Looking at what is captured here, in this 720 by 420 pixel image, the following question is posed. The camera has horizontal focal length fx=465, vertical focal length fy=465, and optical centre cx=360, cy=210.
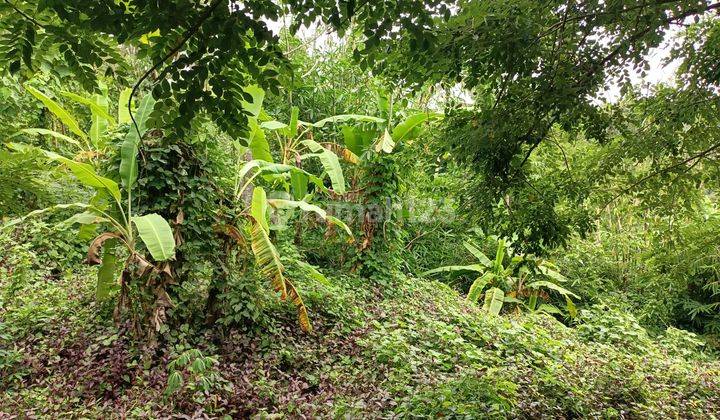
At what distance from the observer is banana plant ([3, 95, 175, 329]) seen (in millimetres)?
3822

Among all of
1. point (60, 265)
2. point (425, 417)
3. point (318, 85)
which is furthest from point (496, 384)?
point (318, 85)

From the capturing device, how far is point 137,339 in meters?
4.08

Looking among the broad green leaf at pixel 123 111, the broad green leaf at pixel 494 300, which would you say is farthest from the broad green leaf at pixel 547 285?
the broad green leaf at pixel 123 111

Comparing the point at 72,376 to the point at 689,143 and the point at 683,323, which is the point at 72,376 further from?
the point at 683,323

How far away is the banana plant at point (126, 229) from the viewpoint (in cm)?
382

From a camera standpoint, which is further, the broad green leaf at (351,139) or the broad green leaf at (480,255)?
the broad green leaf at (480,255)

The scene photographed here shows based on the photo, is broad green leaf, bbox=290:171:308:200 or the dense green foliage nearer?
the dense green foliage

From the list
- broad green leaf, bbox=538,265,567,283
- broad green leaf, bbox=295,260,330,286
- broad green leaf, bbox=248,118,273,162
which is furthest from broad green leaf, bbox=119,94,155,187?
broad green leaf, bbox=538,265,567,283

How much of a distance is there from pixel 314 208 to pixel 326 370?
170 centimetres

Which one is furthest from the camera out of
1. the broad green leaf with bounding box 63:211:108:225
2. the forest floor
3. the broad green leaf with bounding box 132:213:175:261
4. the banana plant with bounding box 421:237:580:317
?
the banana plant with bounding box 421:237:580:317

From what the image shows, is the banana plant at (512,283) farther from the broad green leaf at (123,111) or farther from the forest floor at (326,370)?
the broad green leaf at (123,111)

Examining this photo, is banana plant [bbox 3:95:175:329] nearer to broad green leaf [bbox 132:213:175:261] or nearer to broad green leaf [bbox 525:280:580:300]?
broad green leaf [bbox 132:213:175:261]

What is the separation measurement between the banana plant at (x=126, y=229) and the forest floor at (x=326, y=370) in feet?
1.47

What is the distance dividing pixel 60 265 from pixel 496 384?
5.23 meters
